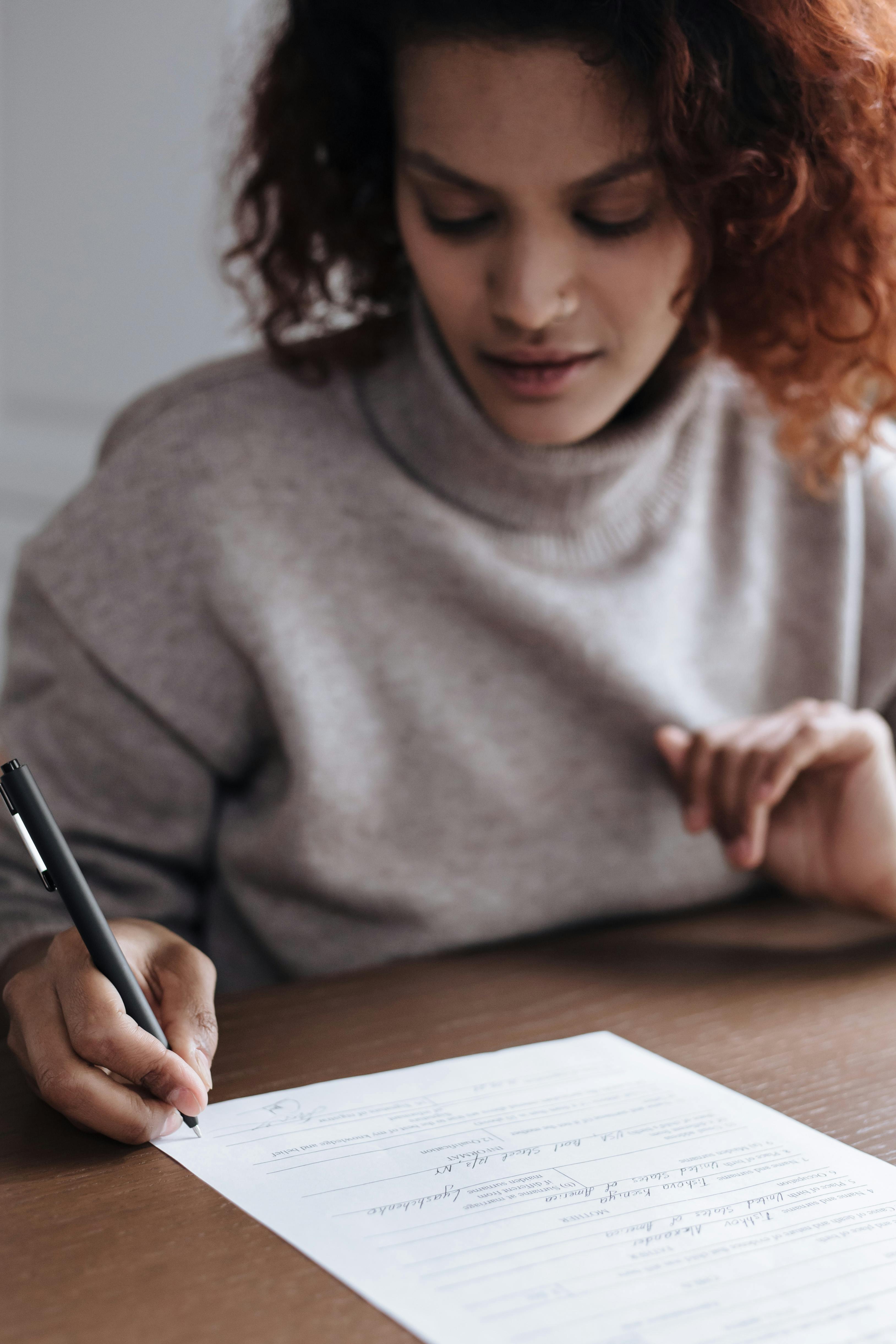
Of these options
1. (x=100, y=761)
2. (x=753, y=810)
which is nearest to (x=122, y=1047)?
(x=100, y=761)

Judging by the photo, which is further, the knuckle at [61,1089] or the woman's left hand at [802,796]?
the woman's left hand at [802,796]

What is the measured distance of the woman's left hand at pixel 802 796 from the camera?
0.84m

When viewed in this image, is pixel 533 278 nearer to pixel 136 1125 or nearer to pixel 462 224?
pixel 462 224

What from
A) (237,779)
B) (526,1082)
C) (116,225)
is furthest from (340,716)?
(116,225)

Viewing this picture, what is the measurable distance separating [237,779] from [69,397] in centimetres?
117

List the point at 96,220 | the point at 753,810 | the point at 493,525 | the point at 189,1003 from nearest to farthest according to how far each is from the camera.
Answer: the point at 189,1003 → the point at 753,810 → the point at 493,525 → the point at 96,220

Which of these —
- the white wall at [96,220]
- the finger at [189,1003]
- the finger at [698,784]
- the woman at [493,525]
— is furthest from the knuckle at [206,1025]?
the white wall at [96,220]

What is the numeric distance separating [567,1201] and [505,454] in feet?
1.84

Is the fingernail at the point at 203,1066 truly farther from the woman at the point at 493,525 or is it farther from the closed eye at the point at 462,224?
the closed eye at the point at 462,224

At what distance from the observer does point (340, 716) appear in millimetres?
884

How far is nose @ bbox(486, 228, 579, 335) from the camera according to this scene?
0.76m

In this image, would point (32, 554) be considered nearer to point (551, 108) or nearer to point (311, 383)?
point (311, 383)

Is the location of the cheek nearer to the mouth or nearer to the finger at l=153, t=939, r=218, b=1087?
the mouth

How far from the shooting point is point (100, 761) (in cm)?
85
